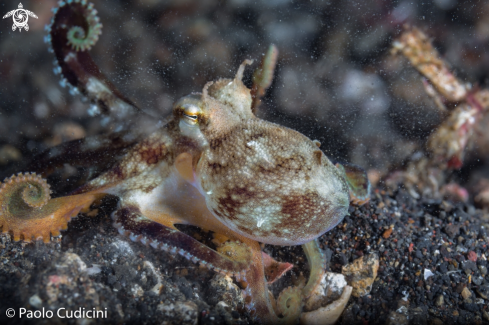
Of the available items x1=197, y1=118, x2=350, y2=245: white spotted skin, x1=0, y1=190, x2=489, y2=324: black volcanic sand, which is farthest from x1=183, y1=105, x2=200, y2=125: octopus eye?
x1=0, y1=190, x2=489, y2=324: black volcanic sand

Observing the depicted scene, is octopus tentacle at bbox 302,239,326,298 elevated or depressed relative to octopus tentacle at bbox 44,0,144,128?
depressed

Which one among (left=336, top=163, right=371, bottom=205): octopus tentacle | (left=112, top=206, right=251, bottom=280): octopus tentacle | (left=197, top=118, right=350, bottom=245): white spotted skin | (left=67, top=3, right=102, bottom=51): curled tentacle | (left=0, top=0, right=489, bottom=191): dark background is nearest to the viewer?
(left=197, top=118, right=350, bottom=245): white spotted skin

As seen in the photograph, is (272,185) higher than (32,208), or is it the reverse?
(32,208)

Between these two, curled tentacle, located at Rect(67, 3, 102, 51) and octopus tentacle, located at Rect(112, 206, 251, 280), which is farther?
curled tentacle, located at Rect(67, 3, 102, 51)

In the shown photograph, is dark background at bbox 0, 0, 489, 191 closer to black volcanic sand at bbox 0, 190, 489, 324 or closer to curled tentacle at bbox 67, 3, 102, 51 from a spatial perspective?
curled tentacle at bbox 67, 3, 102, 51

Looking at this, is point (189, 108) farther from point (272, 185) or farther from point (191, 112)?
point (272, 185)

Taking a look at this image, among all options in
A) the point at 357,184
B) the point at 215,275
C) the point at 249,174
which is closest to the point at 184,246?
the point at 215,275
